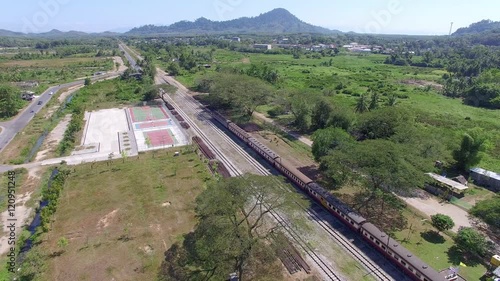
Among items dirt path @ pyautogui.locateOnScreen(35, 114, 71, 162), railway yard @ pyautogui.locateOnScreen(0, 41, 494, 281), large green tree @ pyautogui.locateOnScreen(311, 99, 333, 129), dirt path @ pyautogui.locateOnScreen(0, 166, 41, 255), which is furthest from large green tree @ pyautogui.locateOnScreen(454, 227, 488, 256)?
dirt path @ pyautogui.locateOnScreen(35, 114, 71, 162)

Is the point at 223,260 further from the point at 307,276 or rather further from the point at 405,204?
the point at 405,204

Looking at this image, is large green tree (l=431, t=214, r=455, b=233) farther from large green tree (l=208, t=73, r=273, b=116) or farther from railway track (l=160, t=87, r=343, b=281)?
large green tree (l=208, t=73, r=273, b=116)

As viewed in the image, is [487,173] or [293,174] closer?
[293,174]

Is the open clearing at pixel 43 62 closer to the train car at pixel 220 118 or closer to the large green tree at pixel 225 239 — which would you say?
the train car at pixel 220 118

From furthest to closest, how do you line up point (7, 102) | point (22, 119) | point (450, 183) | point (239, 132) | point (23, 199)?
point (7, 102), point (22, 119), point (239, 132), point (450, 183), point (23, 199)

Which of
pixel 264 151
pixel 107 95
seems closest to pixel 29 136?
pixel 107 95

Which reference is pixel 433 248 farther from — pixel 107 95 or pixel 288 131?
pixel 107 95
